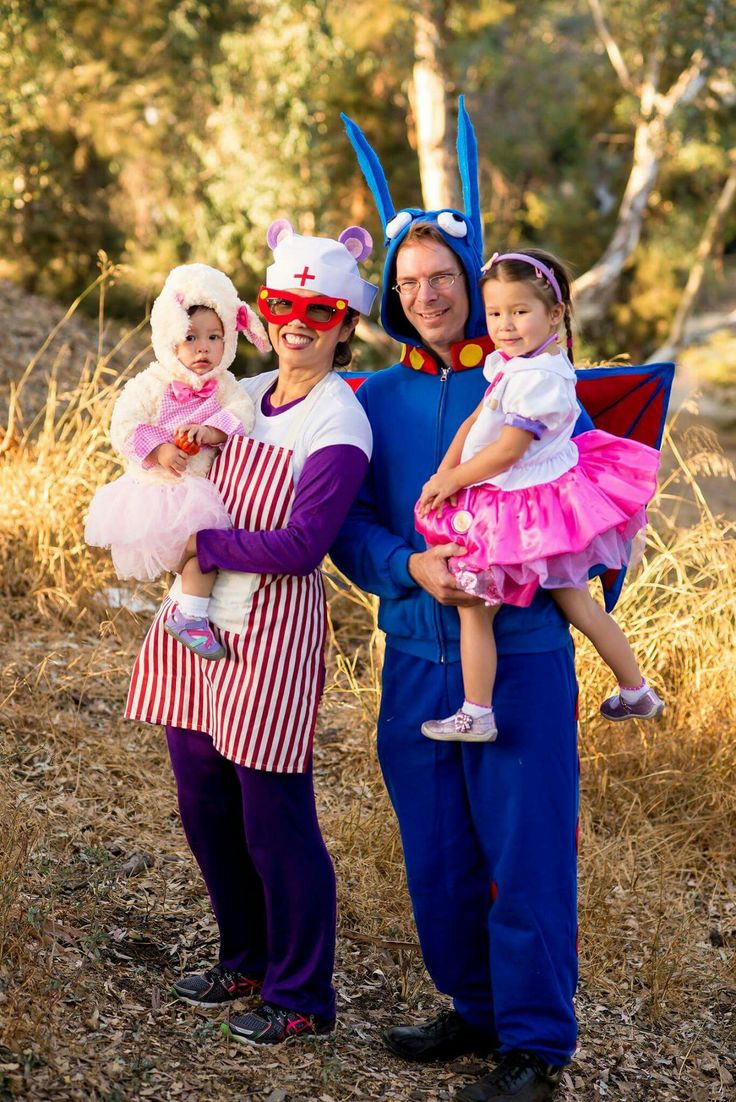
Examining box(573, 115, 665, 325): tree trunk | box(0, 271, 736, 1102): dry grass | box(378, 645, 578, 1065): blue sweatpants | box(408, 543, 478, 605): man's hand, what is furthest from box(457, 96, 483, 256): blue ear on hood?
box(573, 115, 665, 325): tree trunk

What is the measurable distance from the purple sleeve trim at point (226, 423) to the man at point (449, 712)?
34cm

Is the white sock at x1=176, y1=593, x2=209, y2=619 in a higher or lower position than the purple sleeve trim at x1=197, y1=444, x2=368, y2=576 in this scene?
lower

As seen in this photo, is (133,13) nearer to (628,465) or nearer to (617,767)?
(617,767)

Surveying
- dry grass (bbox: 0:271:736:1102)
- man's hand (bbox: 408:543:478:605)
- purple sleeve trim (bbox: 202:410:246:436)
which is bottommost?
dry grass (bbox: 0:271:736:1102)

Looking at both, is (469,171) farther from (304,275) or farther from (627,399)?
(627,399)

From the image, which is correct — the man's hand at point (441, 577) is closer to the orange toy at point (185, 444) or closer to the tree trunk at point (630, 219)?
the orange toy at point (185, 444)

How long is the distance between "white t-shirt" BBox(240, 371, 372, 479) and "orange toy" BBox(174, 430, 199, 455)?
0.13 m

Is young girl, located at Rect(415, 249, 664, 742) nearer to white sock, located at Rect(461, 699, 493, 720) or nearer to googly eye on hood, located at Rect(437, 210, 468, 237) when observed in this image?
white sock, located at Rect(461, 699, 493, 720)

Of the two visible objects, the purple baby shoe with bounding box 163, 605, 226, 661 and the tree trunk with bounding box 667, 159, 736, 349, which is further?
the tree trunk with bounding box 667, 159, 736, 349

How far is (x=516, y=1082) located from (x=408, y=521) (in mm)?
1233

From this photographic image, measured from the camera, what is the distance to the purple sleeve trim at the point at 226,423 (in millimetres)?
2682

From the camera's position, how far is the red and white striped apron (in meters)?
2.67

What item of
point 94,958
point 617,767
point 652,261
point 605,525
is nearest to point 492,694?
point 605,525

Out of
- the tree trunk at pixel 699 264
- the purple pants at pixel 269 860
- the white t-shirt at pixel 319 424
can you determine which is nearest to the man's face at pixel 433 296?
the white t-shirt at pixel 319 424
